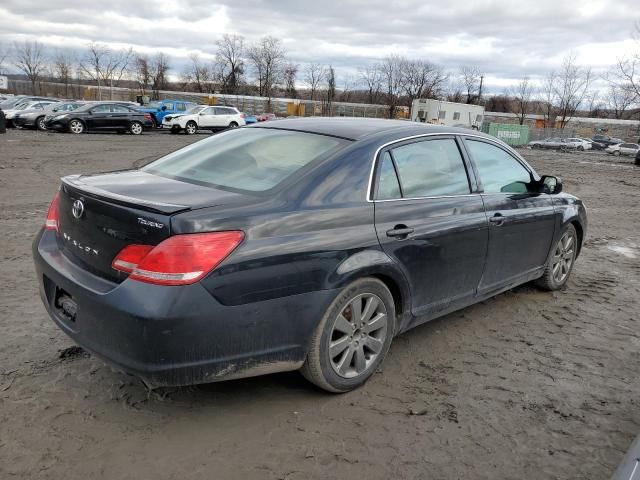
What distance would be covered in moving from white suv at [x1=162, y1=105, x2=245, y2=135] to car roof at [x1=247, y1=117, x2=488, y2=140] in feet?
83.0

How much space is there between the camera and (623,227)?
9.36m

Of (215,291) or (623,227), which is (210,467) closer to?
(215,291)

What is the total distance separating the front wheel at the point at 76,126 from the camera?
22.6m

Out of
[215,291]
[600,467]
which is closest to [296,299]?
[215,291]

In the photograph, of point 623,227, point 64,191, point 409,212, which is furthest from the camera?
point 623,227

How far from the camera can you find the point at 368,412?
3.00m

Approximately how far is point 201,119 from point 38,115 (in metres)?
7.93

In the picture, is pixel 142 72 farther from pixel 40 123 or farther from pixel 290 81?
pixel 40 123

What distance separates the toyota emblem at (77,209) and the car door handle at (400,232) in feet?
5.67

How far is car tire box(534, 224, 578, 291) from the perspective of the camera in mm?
5035

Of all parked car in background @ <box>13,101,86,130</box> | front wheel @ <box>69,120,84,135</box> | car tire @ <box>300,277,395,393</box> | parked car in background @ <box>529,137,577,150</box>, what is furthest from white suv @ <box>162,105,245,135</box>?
parked car in background @ <box>529,137,577,150</box>

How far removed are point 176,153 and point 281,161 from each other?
3.44 feet

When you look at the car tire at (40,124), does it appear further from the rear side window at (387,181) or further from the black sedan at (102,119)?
the rear side window at (387,181)

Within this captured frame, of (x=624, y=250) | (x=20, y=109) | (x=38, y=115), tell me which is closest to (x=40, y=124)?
(x=38, y=115)
